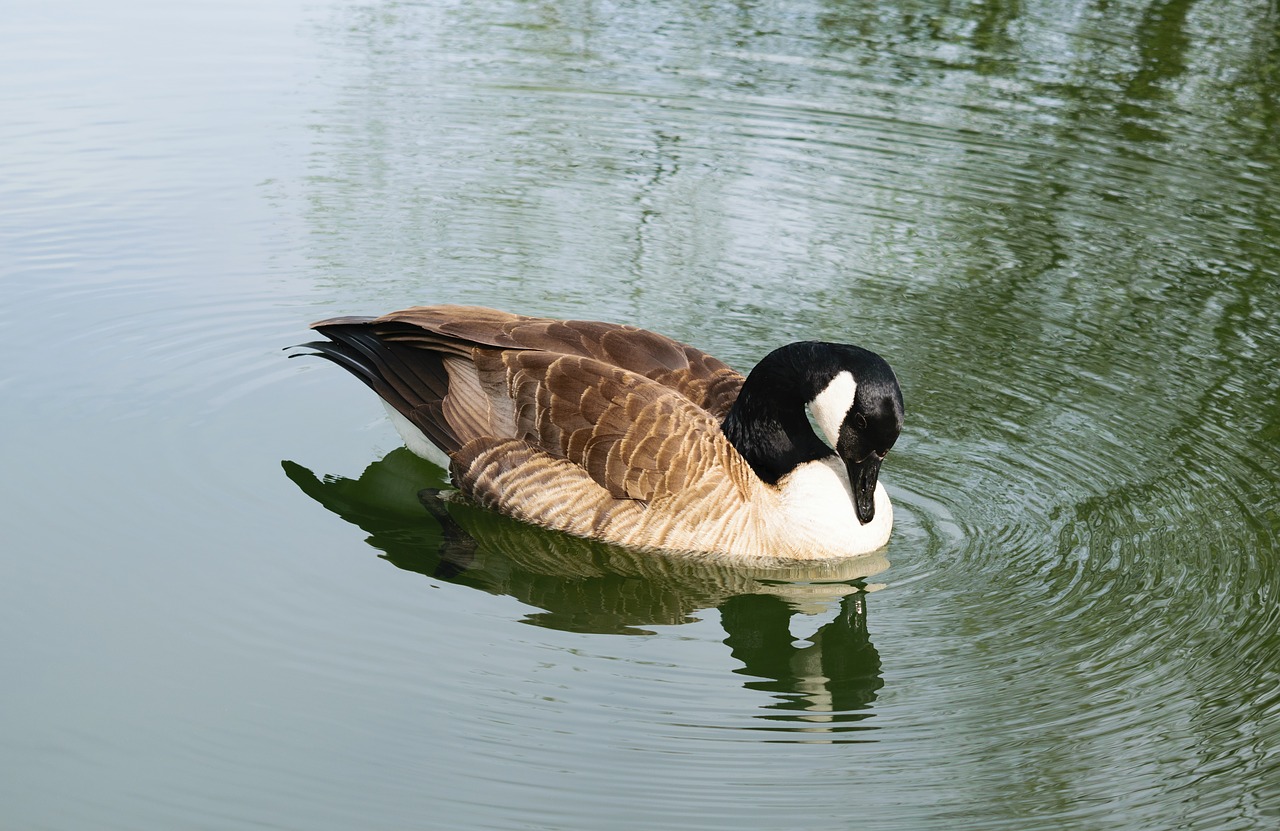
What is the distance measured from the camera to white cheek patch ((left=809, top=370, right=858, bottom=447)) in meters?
7.50

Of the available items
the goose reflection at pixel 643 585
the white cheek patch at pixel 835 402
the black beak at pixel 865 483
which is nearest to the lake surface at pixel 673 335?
the goose reflection at pixel 643 585

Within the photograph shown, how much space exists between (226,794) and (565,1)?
46.7 ft

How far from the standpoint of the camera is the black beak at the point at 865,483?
768cm

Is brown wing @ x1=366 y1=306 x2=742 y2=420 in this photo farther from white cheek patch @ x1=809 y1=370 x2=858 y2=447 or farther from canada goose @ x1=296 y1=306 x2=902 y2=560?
white cheek patch @ x1=809 y1=370 x2=858 y2=447

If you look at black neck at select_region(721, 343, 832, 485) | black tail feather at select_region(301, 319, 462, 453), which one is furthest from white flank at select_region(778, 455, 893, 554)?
black tail feather at select_region(301, 319, 462, 453)

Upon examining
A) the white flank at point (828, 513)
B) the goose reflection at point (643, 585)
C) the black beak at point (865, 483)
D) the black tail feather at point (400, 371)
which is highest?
the black tail feather at point (400, 371)

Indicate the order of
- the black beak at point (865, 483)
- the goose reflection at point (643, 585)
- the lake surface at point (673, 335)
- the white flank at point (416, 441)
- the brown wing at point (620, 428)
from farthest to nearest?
the white flank at point (416, 441)
the brown wing at point (620, 428)
the black beak at point (865, 483)
the goose reflection at point (643, 585)
the lake surface at point (673, 335)

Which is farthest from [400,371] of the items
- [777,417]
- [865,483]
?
[865,483]

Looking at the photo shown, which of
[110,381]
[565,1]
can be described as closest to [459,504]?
[110,381]

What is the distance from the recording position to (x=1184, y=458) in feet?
29.0

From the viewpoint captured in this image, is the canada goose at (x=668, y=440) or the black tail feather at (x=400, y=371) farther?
the black tail feather at (x=400, y=371)

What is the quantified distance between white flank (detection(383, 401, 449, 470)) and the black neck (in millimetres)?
1758

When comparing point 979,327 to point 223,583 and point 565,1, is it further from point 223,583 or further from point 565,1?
point 565,1

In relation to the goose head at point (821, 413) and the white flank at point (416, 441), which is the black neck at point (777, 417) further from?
the white flank at point (416, 441)
